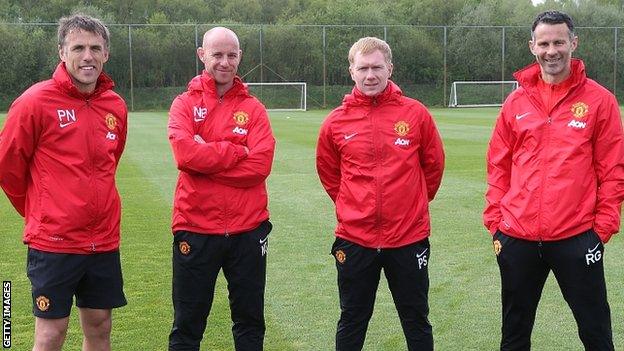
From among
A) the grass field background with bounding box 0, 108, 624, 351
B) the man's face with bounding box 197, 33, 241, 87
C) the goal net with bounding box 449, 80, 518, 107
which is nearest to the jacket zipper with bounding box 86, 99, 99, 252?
the man's face with bounding box 197, 33, 241, 87

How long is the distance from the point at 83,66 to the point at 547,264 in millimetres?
2504

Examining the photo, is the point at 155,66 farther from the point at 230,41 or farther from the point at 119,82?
the point at 230,41

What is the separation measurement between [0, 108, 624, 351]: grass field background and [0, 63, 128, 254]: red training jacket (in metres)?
1.35

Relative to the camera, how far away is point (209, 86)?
455 cm

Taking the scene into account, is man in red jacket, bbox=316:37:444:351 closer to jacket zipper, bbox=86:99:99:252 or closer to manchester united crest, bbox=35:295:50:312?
jacket zipper, bbox=86:99:99:252

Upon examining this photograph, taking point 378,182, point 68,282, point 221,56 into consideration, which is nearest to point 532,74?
point 378,182

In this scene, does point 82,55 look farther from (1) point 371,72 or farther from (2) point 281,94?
(2) point 281,94

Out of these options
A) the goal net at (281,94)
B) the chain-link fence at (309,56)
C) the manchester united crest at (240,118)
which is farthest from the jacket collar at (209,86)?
the chain-link fence at (309,56)

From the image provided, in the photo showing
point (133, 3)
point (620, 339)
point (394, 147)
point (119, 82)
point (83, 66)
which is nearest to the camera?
point (83, 66)

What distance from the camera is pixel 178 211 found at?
14.8 ft

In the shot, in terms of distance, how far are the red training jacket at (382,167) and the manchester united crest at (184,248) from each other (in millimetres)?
814

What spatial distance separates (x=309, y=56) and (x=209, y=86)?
37.8 meters

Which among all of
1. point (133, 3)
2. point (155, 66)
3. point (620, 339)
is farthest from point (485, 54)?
point (620, 339)

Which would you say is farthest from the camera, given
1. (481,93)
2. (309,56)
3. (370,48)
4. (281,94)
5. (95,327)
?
(309,56)
